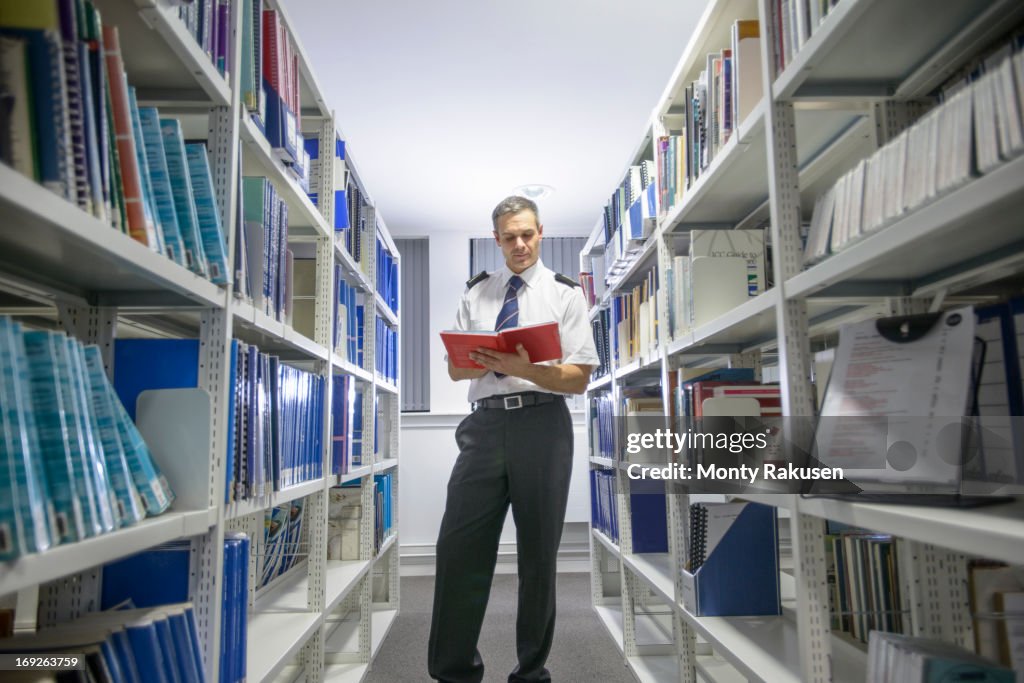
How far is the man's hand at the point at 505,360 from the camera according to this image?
183 cm

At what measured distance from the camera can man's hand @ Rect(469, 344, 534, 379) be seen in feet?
6.00

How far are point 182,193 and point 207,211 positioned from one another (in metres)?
0.08

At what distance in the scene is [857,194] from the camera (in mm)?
1093

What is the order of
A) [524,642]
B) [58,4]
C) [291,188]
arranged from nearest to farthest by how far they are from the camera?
[58,4] → [291,188] → [524,642]

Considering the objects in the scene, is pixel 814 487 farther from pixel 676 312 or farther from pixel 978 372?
pixel 676 312

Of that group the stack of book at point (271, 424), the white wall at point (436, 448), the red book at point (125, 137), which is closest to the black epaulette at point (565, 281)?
the stack of book at point (271, 424)

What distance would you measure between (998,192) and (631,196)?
207 centimetres

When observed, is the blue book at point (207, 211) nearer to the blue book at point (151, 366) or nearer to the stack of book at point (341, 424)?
the blue book at point (151, 366)

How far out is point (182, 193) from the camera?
107 cm

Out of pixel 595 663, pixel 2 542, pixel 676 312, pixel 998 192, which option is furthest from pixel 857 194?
pixel 595 663

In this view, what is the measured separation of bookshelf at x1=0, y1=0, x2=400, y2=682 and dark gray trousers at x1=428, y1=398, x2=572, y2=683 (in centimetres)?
38

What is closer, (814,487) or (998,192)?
(998,192)

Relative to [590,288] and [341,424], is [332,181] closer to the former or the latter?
[341,424]

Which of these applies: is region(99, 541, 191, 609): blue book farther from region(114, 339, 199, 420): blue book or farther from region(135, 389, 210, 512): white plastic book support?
region(114, 339, 199, 420): blue book
